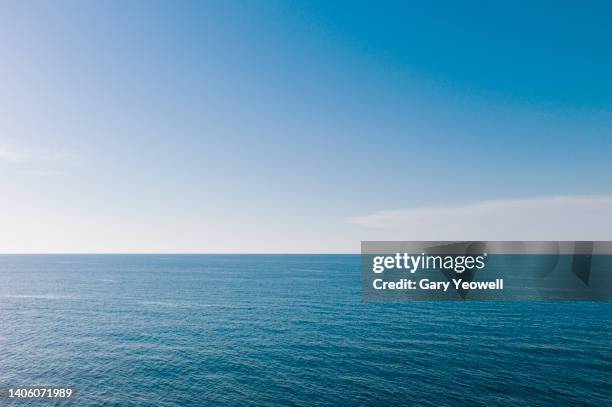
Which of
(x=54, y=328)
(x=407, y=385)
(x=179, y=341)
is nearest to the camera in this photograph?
(x=407, y=385)

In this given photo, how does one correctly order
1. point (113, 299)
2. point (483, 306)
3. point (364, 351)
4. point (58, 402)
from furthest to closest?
point (113, 299) < point (483, 306) < point (364, 351) < point (58, 402)

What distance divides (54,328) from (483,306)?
119726mm

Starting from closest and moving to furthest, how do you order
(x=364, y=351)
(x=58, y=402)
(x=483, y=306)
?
(x=58, y=402), (x=364, y=351), (x=483, y=306)

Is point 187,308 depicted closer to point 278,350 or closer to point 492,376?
point 278,350

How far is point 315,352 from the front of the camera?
207 feet

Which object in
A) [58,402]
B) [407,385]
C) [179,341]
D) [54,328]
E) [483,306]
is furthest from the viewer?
[483,306]

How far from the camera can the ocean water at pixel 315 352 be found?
47.2m

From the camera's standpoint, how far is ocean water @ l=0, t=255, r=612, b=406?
47250mm

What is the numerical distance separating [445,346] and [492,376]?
47.1 feet

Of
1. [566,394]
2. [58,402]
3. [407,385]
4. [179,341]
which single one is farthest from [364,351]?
[58,402]

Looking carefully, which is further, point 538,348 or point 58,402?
point 538,348

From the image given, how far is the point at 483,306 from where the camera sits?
345ft

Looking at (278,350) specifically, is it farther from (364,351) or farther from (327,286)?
(327,286)

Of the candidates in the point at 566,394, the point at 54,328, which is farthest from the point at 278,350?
the point at 54,328
